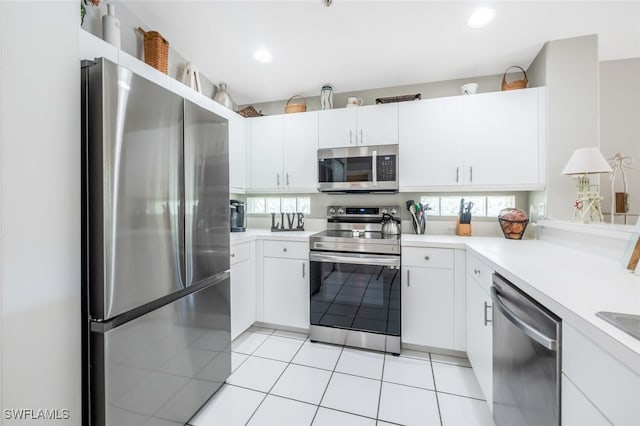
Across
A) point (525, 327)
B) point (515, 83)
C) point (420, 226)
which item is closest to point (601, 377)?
point (525, 327)

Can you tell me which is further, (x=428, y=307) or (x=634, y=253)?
(x=428, y=307)

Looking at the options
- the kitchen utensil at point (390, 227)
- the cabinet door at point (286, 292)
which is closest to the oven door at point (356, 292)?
the cabinet door at point (286, 292)

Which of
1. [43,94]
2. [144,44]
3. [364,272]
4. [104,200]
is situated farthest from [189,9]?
[364,272]

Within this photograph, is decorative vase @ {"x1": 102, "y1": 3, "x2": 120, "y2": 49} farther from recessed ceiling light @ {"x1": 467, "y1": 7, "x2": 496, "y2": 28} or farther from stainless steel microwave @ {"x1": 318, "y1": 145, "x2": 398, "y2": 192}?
recessed ceiling light @ {"x1": 467, "y1": 7, "x2": 496, "y2": 28}

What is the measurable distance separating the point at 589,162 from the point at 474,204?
925 mm

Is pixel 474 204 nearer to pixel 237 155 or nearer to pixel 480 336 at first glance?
pixel 480 336

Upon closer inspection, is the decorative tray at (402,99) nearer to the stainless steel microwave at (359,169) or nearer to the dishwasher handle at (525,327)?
the stainless steel microwave at (359,169)

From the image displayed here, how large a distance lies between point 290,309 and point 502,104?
2.55 meters

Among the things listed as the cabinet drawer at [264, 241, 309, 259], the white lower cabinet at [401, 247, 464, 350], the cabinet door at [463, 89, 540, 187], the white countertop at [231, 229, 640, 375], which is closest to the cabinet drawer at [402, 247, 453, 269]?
the white lower cabinet at [401, 247, 464, 350]

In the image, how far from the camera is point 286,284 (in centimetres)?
238

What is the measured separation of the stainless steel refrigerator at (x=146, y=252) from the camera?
996mm

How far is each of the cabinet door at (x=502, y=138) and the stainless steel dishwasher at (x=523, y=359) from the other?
1.26 metres

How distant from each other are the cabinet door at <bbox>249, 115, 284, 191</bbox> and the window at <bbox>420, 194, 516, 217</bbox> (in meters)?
1.57

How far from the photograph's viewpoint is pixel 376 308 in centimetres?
208
